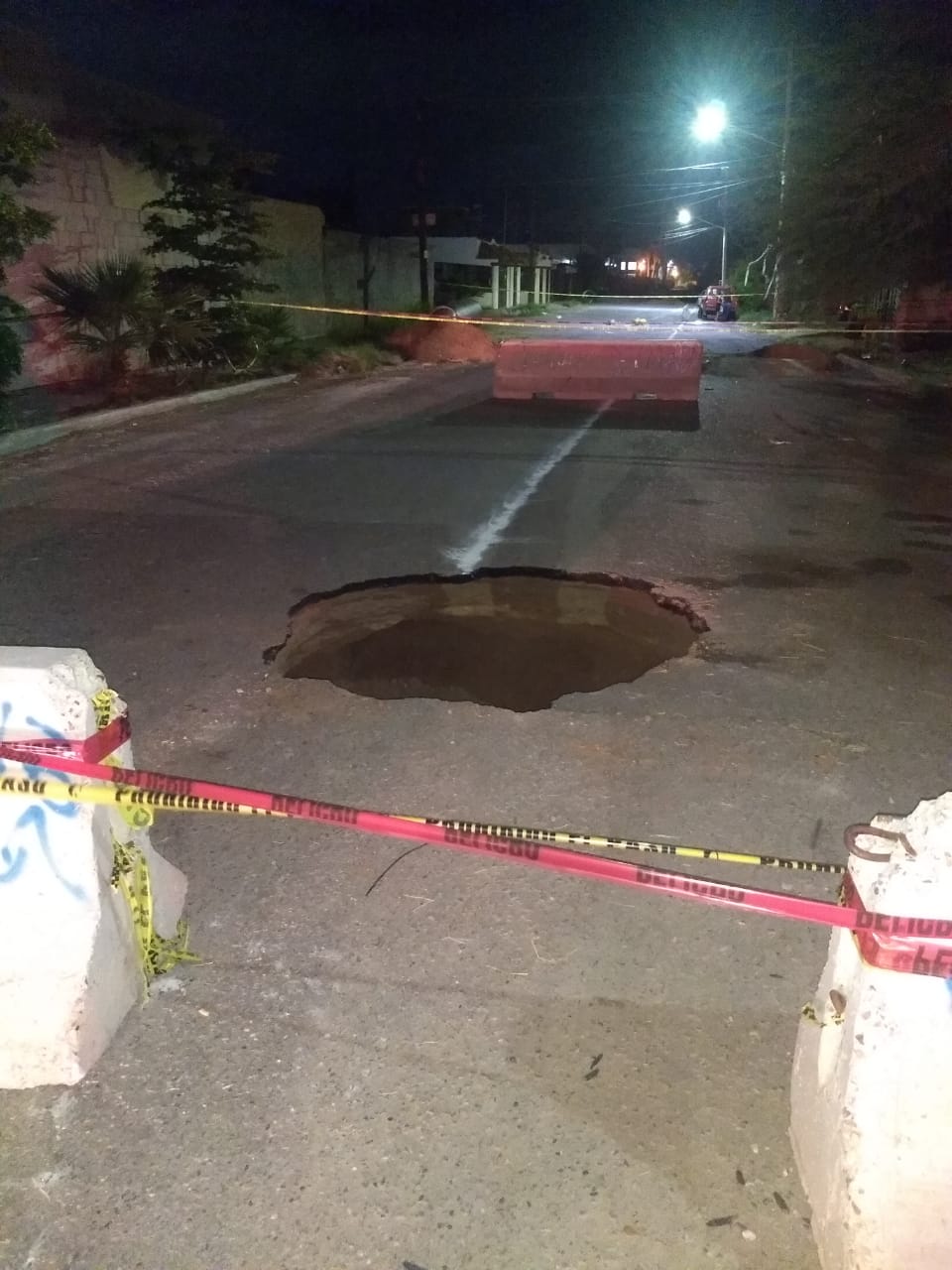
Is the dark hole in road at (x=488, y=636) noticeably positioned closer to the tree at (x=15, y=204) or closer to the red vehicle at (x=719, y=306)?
the tree at (x=15, y=204)

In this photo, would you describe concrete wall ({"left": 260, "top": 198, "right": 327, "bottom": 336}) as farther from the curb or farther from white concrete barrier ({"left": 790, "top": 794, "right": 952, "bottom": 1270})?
white concrete barrier ({"left": 790, "top": 794, "right": 952, "bottom": 1270})

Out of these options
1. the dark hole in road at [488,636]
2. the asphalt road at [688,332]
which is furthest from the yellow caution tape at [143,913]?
the asphalt road at [688,332]

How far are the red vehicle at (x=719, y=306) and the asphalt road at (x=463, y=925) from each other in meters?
48.1

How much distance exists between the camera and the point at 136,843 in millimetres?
3117

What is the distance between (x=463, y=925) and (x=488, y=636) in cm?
341

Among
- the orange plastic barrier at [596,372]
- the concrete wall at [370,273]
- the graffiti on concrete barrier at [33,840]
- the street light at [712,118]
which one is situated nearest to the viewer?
the graffiti on concrete barrier at [33,840]

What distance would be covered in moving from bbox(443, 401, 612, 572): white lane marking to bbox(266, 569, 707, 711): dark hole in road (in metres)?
0.41

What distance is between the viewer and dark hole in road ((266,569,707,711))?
20.5 feet

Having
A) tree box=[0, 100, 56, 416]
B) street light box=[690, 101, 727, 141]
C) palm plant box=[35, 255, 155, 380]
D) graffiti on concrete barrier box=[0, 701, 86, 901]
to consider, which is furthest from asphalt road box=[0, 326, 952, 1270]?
street light box=[690, 101, 727, 141]

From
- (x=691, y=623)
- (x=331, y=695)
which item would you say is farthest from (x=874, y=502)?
(x=331, y=695)

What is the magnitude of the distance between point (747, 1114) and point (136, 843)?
1.86 m

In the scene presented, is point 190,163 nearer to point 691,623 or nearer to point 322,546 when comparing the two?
point 322,546

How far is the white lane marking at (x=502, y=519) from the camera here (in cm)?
789

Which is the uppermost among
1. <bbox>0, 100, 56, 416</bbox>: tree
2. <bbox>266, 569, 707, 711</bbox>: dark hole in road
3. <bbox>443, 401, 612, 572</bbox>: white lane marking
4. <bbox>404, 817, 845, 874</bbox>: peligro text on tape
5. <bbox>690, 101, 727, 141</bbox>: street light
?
<bbox>690, 101, 727, 141</bbox>: street light
